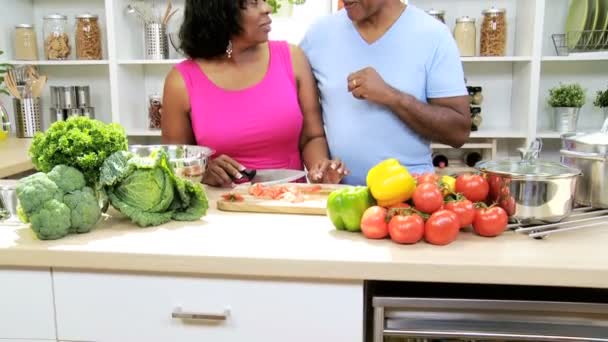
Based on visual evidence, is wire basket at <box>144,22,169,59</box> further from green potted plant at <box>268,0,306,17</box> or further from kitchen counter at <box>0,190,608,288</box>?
kitchen counter at <box>0,190,608,288</box>

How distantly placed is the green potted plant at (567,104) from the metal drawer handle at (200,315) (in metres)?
2.29

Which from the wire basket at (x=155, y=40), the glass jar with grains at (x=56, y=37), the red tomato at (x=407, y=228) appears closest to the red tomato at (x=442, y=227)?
the red tomato at (x=407, y=228)

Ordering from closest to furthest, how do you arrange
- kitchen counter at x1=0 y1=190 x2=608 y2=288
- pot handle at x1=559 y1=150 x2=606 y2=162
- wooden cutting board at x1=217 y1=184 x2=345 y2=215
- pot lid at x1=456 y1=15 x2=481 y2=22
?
kitchen counter at x1=0 y1=190 x2=608 y2=288 < pot handle at x1=559 y1=150 x2=606 y2=162 < wooden cutting board at x1=217 y1=184 x2=345 y2=215 < pot lid at x1=456 y1=15 x2=481 y2=22

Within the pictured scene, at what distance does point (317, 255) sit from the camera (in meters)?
0.98

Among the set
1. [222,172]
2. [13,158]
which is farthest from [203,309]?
[13,158]

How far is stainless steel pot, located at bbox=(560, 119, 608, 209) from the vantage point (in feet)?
3.77

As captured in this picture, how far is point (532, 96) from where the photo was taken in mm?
2688

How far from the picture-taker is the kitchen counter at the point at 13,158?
2.04 meters

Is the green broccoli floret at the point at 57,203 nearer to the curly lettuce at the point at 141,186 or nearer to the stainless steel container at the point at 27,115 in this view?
the curly lettuce at the point at 141,186

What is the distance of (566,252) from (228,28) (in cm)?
116

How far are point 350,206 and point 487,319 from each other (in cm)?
31

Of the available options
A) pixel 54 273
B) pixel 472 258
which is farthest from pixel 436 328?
pixel 54 273

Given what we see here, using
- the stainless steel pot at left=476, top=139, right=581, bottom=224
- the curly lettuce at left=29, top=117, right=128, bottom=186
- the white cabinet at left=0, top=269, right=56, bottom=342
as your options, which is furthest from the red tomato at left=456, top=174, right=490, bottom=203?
the white cabinet at left=0, top=269, right=56, bottom=342

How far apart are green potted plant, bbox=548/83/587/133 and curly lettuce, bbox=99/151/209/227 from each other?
220 centimetres
